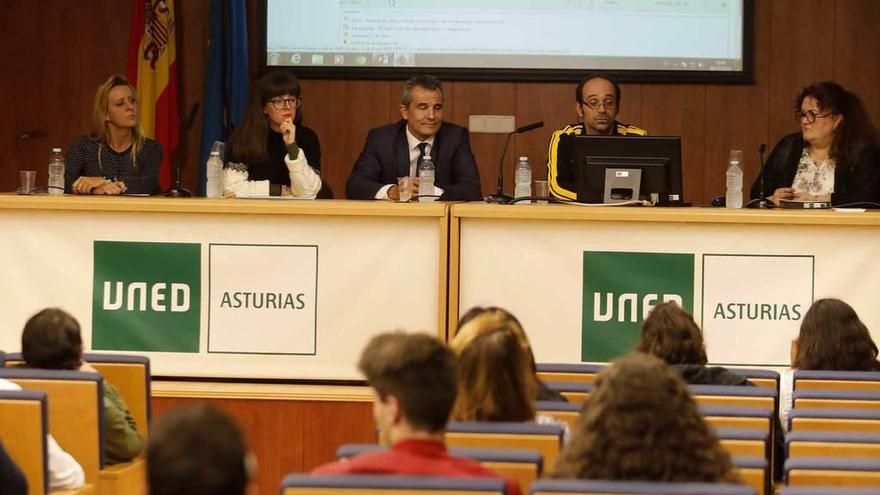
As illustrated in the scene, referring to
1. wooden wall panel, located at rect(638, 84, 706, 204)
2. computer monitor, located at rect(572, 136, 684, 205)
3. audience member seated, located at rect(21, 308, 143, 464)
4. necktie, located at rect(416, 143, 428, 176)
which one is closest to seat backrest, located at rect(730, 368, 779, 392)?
computer monitor, located at rect(572, 136, 684, 205)

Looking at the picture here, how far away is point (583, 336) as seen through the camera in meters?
5.47

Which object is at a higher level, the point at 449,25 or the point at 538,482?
the point at 449,25

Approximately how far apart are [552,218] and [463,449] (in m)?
2.75

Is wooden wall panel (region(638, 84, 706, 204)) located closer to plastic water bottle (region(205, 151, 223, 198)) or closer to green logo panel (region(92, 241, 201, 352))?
plastic water bottle (region(205, 151, 223, 198))

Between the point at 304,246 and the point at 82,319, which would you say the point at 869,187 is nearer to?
the point at 304,246

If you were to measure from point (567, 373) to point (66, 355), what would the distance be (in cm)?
160

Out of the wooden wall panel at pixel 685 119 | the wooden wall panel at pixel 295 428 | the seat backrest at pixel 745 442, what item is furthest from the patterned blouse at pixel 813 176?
the seat backrest at pixel 745 442

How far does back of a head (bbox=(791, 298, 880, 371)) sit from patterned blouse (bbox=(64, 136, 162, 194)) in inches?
136

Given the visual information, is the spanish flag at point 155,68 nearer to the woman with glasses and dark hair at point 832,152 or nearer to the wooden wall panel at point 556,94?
the wooden wall panel at point 556,94

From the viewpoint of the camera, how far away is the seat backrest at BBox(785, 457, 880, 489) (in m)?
2.81

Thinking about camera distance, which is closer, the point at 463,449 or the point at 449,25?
the point at 463,449

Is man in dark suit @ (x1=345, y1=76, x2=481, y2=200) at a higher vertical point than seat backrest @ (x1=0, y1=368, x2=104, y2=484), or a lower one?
higher

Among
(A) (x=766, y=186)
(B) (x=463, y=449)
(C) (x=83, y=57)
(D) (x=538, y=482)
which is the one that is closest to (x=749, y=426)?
(B) (x=463, y=449)

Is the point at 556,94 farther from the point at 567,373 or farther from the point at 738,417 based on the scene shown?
the point at 738,417
